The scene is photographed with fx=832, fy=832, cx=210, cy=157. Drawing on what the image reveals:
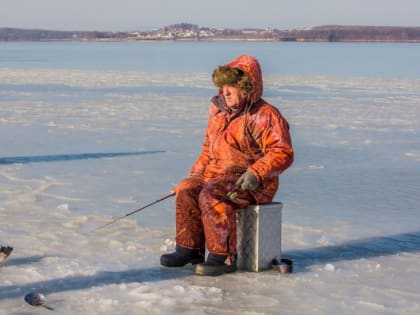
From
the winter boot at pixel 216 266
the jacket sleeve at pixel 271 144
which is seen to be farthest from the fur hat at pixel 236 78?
the winter boot at pixel 216 266

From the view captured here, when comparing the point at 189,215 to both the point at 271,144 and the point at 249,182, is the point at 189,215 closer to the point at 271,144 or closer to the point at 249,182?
the point at 249,182

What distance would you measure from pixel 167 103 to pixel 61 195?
26.3 feet

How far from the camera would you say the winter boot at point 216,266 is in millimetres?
3875

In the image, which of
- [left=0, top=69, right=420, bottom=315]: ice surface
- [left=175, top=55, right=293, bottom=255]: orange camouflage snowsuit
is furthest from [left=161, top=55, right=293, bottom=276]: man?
[left=0, top=69, right=420, bottom=315]: ice surface

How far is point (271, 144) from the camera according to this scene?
394 cm

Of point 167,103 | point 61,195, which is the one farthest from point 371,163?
point 167,103

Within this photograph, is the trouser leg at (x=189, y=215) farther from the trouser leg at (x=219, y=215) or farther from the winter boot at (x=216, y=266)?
the winter boot at (x=216, y=266)

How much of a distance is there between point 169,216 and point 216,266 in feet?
4.44

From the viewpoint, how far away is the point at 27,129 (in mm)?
9609

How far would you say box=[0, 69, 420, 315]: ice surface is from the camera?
356cm

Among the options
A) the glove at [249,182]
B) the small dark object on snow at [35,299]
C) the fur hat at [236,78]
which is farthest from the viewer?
Answer: the fur hat at [236,78]

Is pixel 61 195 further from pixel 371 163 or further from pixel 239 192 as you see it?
pixel 371 163

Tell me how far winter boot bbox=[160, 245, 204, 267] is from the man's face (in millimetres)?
740

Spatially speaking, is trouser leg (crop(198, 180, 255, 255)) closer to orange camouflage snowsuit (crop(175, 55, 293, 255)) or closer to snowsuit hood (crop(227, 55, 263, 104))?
orange camouflage snowsuit (crop(175, 55, 293, 255))
